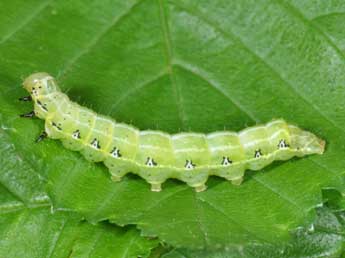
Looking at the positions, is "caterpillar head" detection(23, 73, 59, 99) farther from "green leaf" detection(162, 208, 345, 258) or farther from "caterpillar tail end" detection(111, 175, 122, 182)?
"green leaf" detection(162, 208, 345, 258)

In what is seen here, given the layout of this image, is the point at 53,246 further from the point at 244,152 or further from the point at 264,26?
the point at 264,26

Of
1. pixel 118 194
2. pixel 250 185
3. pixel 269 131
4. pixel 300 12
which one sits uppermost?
pixel 300 12

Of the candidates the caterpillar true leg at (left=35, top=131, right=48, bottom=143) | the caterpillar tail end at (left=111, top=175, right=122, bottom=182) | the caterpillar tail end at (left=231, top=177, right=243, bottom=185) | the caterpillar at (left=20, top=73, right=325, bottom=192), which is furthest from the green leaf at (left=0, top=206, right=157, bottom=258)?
the caterpillar tail end at (left=231, top=177, right=243, bottom=185)

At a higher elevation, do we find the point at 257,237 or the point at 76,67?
the point at 76,67

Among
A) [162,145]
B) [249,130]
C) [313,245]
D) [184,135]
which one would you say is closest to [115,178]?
[162,145]

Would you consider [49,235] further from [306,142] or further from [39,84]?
[306,142]

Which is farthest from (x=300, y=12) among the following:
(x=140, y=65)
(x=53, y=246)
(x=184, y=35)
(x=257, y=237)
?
(x=53, y=246)
